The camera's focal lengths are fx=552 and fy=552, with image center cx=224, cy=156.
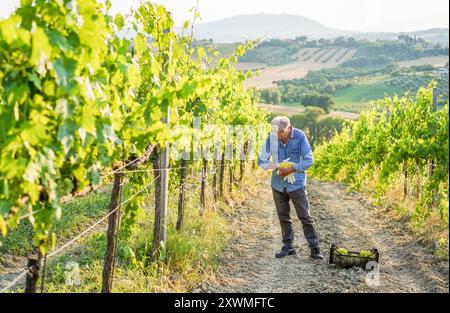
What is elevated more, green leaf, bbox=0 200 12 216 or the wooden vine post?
green leaf, bbox=0 200 12 216

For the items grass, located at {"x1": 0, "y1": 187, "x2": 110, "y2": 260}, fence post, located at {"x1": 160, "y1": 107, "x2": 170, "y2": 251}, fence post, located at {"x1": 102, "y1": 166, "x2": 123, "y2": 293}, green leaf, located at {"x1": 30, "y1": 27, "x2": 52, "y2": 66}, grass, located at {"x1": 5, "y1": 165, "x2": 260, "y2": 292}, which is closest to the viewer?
green leaf, located at {"x1": 30, "y1": 27, "x2": 52, "y2": 66}

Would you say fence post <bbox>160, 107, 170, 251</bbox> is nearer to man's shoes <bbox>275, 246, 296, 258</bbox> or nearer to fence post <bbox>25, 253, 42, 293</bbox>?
man's shoes <bbox>275, 246, 296, 258</bbox>

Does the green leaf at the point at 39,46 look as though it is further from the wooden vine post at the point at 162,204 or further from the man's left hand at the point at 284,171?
the man's left hand at the point at 284,171

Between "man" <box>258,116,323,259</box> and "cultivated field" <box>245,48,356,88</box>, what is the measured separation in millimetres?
63527

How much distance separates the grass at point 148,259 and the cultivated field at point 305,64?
6287 centimetres

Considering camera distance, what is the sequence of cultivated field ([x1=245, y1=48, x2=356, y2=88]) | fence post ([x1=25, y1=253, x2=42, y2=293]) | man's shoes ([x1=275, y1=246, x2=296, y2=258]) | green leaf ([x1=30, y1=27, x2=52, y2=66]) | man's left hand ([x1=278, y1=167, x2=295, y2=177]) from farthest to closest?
cultivated field ([x1=245, y1=48, x2=356, y2=88]), man's shoes ([x1=275, y1=246, x2=296, y2=258]), man's left hand ([x1=278, y1=167, x2=295, y2=177]), fence post ([x1=25, y1=253, x2=42, y2=293]), green leaf ([x1=30, y1=27, x2=52, y2=66])

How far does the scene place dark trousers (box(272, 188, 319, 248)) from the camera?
659cm

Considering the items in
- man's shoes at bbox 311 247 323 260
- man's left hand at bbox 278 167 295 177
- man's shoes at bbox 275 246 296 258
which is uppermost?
man's left hand at bbox 278 167 295 177

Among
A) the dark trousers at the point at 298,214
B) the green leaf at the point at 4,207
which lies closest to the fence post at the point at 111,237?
the green leaf at the point at 4,207

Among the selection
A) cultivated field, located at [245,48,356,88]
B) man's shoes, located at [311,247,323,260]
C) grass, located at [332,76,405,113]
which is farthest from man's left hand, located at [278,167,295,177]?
cultivated field, located at [245,48,356,88]

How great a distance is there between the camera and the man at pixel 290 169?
6488 mm

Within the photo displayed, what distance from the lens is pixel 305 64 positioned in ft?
268

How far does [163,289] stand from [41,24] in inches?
112
